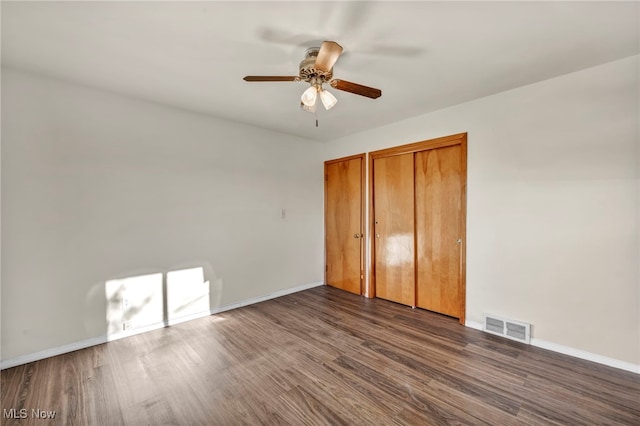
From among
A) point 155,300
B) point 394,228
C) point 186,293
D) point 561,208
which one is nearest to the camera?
point 561,208

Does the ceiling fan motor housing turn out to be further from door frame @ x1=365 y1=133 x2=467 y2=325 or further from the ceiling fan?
door frame @ x1=365 y1=133 x2=467 y2=325

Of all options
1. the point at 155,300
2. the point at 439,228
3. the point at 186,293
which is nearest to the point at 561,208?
the point at 439,228

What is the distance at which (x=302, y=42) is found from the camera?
1822 millimetres

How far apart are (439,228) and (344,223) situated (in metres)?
1.53

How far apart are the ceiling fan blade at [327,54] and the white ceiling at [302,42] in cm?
18

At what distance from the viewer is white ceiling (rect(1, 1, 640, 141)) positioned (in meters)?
1.53

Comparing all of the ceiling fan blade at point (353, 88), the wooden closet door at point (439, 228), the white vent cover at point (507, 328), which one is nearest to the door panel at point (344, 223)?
the wooden closet door at point (439, 228)

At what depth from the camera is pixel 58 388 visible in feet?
6.20

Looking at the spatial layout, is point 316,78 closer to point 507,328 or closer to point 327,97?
point 327,97

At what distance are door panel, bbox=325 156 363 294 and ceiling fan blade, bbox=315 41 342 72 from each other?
2.33 m

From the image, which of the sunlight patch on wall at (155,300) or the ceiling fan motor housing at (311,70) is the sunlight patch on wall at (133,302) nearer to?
the sunlight patch on wall at (155,300)

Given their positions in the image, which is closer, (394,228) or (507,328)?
(507,328)

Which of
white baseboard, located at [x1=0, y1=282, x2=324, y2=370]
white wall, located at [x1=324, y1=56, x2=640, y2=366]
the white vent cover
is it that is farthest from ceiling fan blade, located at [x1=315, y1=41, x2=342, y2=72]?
white baseboard, located at [x1=0, y1=282, x2=324, y2=370]

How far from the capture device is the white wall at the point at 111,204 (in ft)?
7.09
